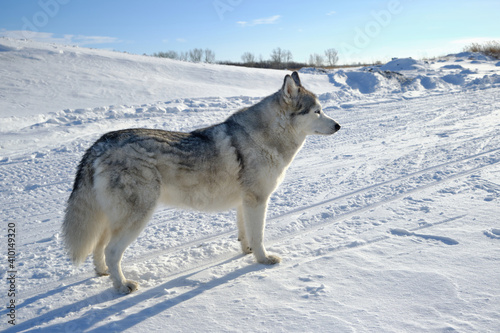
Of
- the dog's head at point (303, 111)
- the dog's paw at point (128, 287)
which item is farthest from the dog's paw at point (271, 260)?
the dog's head at point (303, 111)

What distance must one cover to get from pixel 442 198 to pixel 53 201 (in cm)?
590

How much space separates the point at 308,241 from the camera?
463 cm

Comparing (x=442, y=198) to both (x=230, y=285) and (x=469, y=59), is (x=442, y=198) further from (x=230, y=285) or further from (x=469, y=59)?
(x=469, y=59)

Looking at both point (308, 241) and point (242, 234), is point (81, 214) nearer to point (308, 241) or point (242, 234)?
point (242, 234)

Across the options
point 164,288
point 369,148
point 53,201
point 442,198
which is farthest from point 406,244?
point 53,201

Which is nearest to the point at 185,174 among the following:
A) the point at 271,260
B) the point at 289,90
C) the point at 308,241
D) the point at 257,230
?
the point at 257,230

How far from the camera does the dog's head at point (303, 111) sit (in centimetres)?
447

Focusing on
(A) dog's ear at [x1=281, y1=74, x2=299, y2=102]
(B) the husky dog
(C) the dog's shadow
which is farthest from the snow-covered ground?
(A) dog's ear at [x1=281, y1=74, x2=299, y2=102]

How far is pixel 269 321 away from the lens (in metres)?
3.06

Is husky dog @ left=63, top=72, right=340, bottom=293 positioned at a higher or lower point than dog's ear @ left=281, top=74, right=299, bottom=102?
lower

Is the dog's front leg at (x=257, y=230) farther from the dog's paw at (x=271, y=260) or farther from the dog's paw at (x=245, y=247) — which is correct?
the dog's paw at (x=245, y=247)

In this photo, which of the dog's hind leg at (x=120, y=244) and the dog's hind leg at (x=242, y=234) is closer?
the dog's hind leg at (x=120, y=244)

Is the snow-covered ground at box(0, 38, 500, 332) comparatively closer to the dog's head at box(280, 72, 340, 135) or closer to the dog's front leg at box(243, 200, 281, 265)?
the dog's front leg at box(243, 200, 281, 265)

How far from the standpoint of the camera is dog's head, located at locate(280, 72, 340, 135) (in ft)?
14.7
